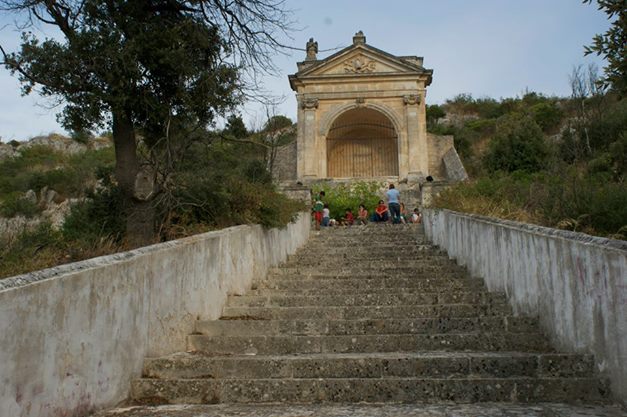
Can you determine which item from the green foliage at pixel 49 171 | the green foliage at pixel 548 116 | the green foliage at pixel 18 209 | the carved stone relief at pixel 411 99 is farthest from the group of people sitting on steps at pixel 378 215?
the green foliage at pixel 548 116

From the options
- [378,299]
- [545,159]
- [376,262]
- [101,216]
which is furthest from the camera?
[545,159]

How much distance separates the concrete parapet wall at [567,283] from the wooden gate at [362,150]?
20194 mm

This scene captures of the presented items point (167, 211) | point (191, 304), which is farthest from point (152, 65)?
point (191, 304)

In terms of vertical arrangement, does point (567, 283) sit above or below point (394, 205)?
below

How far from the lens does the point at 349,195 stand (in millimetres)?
19719

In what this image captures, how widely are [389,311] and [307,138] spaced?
18.8 metres

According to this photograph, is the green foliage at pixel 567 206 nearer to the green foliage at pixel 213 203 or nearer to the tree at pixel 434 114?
the green foliage at pixel 213 203

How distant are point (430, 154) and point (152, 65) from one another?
20.9 m

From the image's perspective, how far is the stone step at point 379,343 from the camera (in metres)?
4.75

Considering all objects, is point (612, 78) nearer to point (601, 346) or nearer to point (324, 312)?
point (601, 346)

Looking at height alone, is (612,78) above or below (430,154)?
below

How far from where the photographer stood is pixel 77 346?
3.39 metres

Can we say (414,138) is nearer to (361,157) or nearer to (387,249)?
(361,157)

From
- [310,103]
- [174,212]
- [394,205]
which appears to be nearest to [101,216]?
[174,212]
